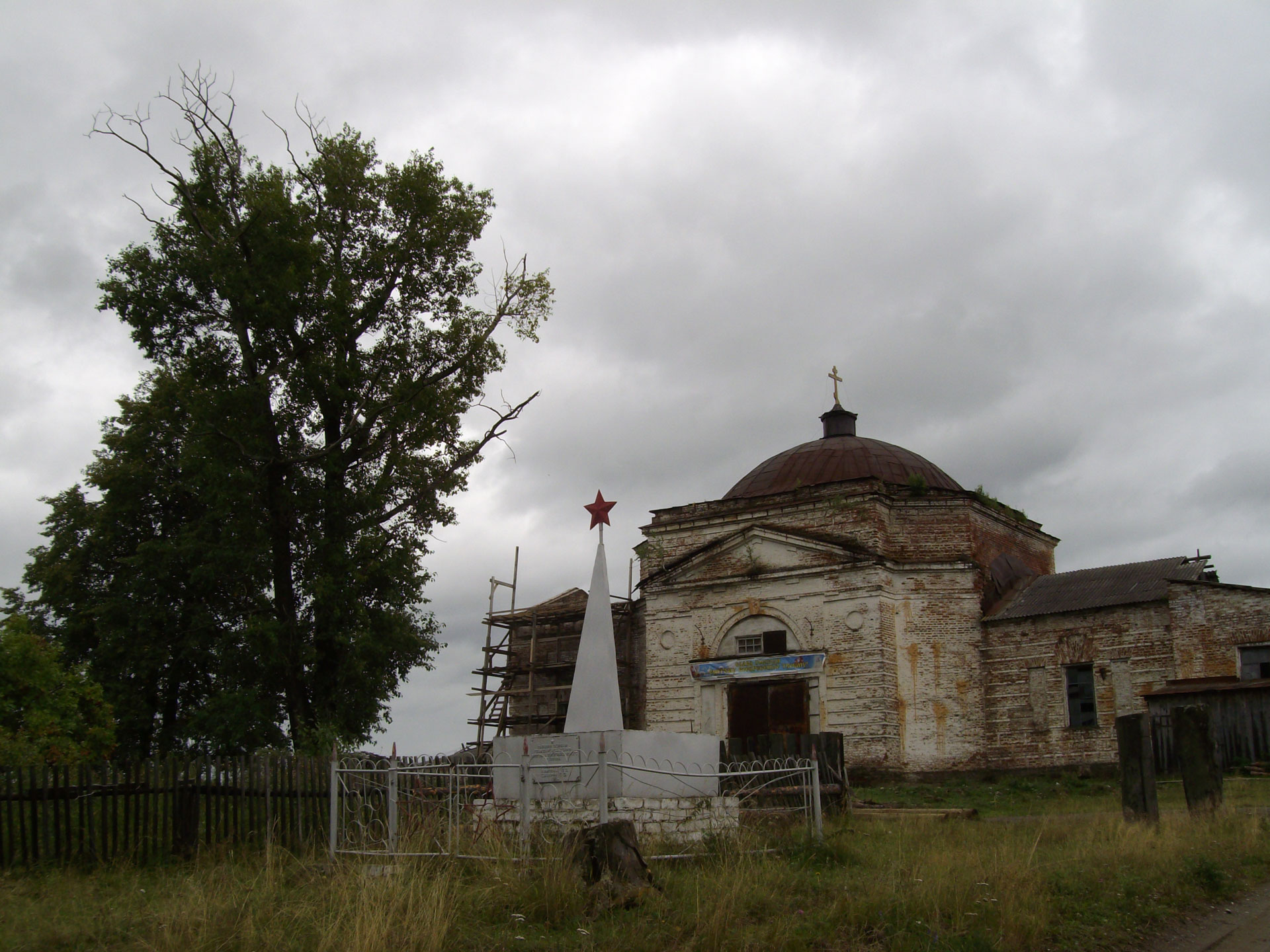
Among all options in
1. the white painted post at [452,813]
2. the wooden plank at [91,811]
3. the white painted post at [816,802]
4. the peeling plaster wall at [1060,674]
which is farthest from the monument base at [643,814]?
the peeling plaster wall at [1060,674]

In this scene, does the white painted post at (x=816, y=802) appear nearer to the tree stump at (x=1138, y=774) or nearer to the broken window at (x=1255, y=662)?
the tree stump at (x=1138, y=774)

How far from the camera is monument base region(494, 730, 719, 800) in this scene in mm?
10258

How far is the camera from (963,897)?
7539 millimetres

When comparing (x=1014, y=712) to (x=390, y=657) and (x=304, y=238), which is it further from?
(x=304, y=238)

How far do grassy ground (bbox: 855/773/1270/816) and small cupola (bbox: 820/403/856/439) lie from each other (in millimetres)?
10800

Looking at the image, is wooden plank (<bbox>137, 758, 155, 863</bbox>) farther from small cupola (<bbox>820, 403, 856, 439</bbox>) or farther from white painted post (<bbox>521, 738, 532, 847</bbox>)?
small cupola (<bbox>820, 403, 856, 439</bbox>)

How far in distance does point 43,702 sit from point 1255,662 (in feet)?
71.4

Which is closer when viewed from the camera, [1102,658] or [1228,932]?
[1228,932]

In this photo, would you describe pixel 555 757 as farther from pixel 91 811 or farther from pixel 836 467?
pixel 836 467

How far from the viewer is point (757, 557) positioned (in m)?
25.9

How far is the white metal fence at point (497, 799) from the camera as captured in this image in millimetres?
8906

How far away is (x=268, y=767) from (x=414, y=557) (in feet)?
26.9

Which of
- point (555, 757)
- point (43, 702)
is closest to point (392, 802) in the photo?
point (555, 757)

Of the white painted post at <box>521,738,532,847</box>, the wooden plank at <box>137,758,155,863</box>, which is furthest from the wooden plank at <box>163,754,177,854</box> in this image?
the white painted post at <box>521,738,532,847</box>
